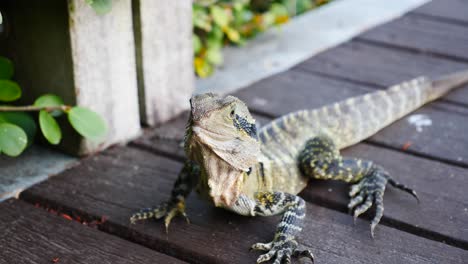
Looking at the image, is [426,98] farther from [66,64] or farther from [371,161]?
[66,64]

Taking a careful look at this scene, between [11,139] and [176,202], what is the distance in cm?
76

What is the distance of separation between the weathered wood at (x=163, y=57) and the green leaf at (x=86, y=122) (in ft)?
2.06

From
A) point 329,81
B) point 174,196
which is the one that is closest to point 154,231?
point 174,196

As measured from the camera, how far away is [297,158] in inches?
132

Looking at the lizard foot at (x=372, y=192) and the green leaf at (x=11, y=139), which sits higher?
the green leaf at (x=11, y=139)

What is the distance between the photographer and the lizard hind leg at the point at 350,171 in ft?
10.1

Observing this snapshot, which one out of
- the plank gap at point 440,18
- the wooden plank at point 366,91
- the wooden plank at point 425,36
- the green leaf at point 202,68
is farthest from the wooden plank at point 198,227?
the plank gap at point 440,18

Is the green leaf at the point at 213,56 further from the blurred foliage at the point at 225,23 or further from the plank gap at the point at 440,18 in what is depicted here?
the plank gap at the point at 440,18

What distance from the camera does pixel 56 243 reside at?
2777 millimetres

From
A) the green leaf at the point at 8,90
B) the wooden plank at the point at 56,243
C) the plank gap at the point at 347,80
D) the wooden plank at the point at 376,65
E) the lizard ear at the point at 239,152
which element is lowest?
the wooden plank at the point at 56,243

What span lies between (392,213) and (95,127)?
4.63 feet

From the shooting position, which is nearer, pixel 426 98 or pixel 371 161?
pixel 371 161

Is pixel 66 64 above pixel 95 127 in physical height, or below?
above

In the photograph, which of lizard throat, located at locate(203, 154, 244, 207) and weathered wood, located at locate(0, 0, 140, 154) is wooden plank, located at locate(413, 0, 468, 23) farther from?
lizard throat, located at locate(203, 154, 244, 207)
